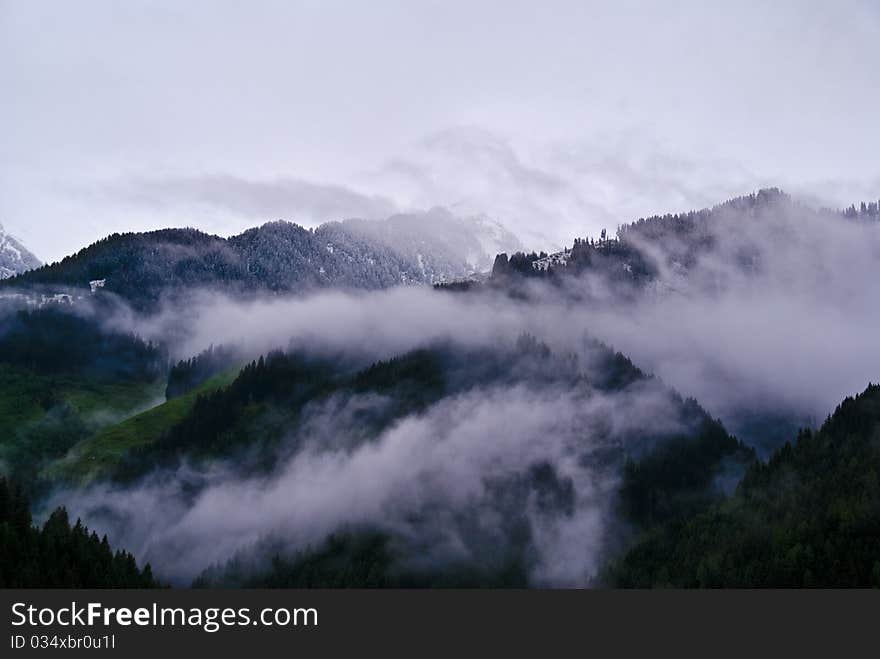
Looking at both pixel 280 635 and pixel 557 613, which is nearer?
pixel 280 635

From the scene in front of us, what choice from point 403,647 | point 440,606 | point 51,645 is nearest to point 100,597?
point 51,645

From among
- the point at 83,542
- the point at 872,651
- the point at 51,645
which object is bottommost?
the point at 872,651

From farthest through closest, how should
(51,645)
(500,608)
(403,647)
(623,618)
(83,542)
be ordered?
(83,542) → (500,608) → (623,618) → (403,647) → (51,645)

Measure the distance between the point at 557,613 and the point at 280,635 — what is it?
213 feet

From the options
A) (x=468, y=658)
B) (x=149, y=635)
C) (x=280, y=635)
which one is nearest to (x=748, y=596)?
(x=468, y=658)

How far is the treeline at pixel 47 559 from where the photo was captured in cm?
17050

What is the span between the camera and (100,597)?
15350cm

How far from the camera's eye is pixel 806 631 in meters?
162

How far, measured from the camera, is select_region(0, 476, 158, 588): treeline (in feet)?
559

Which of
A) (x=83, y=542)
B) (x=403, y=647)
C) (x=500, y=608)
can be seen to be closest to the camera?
(x=403, y=647)

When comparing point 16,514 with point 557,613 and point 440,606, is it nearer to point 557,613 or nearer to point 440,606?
Answer: point 440,606

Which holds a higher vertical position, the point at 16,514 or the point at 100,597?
the point at 16,514

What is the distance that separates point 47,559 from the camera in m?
180

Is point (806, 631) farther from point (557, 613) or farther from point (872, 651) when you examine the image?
point (557, 613)
